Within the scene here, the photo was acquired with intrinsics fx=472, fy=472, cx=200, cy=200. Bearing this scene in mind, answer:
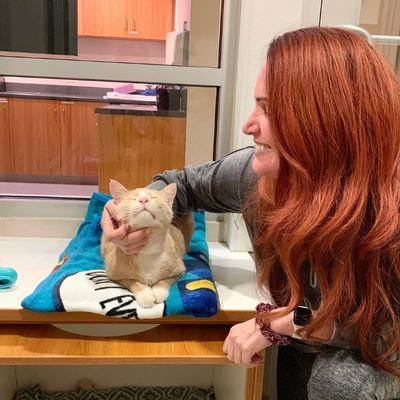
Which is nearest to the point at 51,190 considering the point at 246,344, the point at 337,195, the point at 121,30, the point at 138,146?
the point at 138,146

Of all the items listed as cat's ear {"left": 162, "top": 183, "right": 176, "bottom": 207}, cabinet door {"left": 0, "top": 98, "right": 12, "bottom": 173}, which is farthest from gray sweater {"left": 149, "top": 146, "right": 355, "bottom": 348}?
cabinet door {"left": 0, "top": 98, "right": 12, "bottom": 173}

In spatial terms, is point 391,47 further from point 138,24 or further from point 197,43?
point 138,24

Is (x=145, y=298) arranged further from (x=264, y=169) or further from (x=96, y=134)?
(x=96, y=134)

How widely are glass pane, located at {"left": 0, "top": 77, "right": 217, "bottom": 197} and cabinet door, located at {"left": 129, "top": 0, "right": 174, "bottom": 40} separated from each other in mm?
143

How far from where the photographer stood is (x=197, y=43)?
133 centimetres

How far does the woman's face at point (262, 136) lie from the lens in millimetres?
747

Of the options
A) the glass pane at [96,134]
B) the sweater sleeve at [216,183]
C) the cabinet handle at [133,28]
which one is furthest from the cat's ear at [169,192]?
the cabinet handle at [133,28]

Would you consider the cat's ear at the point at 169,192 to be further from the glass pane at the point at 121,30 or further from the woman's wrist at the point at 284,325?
the glass pane at the point at 121,30

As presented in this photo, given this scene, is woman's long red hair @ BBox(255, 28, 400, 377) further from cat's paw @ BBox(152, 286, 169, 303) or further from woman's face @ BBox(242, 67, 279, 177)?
cat's paw @ BBox(152, 286, 169, 303)

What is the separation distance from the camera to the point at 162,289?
929mm

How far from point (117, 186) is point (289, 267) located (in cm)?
39

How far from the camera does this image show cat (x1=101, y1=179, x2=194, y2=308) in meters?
0.90

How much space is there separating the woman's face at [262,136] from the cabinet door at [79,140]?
0.73 metres

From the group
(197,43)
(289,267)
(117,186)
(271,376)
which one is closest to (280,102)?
(289,267)
